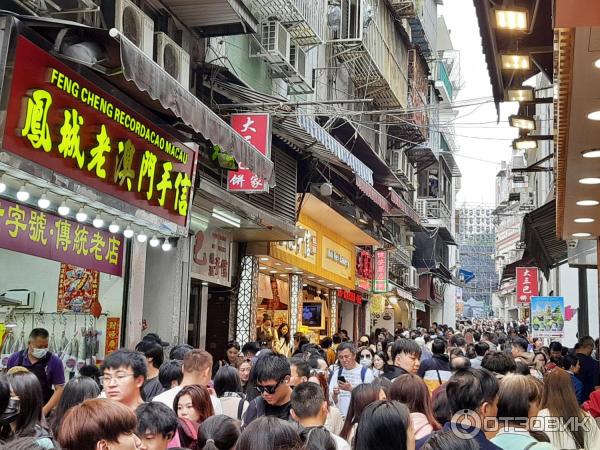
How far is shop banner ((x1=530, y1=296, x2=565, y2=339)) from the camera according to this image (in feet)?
56.9

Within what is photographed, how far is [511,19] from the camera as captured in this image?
6.74m

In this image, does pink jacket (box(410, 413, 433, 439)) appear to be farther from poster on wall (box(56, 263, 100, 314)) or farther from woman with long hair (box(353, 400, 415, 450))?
poster on wall (box(56, 263, 100, 314))

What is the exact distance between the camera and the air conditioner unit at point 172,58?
10.0 meters

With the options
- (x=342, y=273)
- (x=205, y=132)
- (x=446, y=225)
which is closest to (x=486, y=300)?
(x=446, y=225)

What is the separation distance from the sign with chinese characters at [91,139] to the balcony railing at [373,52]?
32.9 feet

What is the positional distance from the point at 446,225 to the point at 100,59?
3738 cm

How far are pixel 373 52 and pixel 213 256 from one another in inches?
385

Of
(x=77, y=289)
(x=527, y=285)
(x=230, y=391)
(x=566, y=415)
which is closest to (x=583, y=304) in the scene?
(x=527, y=285)

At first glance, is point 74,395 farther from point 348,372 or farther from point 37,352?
point 348,372

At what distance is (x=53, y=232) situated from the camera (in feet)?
29.8

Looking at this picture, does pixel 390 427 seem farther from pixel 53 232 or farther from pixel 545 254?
pixel 545 254

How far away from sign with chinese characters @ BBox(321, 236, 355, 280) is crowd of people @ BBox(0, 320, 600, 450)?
1239 cm

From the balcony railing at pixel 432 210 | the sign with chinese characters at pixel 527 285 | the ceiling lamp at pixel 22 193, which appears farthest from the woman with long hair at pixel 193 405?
the balcony railing at pixel 432 210

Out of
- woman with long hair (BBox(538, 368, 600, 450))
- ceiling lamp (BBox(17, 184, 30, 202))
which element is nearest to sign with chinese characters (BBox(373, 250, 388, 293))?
ceiling lamp (BBox(17, 184, 30, 202))
